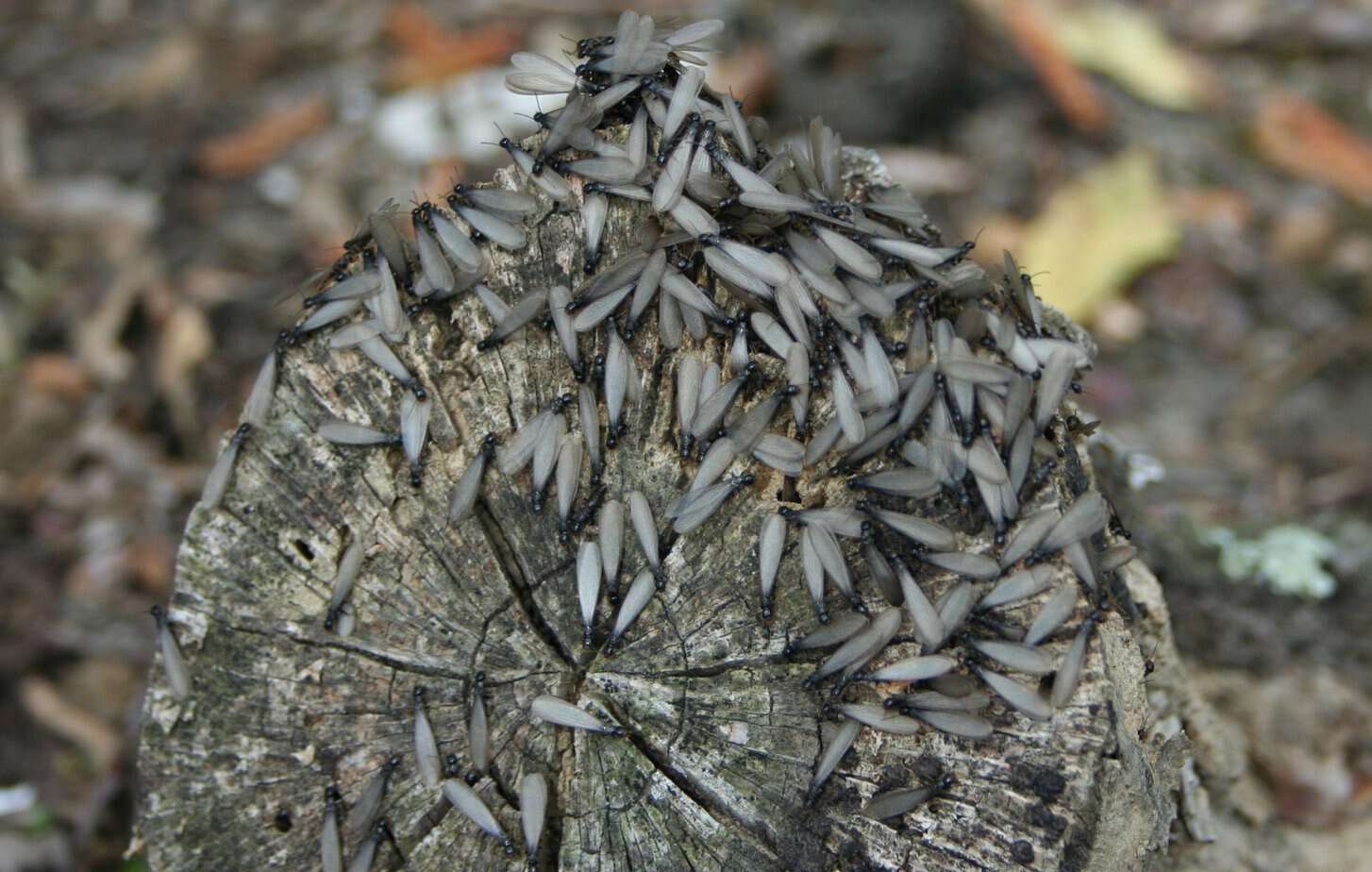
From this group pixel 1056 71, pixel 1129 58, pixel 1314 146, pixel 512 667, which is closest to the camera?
pixel 512 667

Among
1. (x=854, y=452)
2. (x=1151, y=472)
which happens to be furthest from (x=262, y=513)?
(x=1151, y=472)

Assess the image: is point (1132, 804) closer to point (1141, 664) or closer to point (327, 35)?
point (1141, 664)

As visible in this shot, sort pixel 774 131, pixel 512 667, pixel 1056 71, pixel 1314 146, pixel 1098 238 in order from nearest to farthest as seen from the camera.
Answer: pixel 512 667 < pixel 1098 238 < pixel 774 131 < pixel 1314 146 < pixel 1056 71

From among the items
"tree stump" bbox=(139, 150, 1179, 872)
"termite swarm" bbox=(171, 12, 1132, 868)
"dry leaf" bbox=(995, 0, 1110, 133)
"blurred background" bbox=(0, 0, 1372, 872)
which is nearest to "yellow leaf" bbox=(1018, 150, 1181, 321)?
"blurred background" bbox=(0, 0, 1372, 872)

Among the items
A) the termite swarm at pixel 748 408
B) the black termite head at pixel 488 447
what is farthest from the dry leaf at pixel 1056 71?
the black termite head at pixel 488 447

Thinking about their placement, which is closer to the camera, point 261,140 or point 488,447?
point 488,447

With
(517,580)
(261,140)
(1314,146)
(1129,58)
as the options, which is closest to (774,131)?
(1129,58)

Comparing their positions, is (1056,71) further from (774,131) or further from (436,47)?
(436,47)
